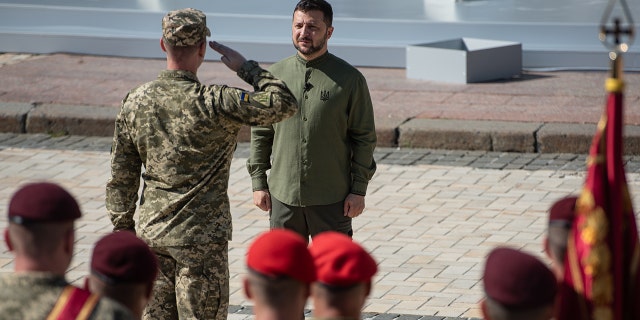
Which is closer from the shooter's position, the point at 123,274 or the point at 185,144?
the point at 123,274

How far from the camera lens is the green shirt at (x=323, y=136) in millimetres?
6215

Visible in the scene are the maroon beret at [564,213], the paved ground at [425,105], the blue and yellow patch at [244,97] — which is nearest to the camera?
the maroon beret at [564,213]

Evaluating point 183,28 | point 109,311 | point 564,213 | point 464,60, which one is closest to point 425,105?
point 464,60

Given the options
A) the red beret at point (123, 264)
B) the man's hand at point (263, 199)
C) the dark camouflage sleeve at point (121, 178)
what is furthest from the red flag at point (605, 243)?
the man's hand at point (263, 199)

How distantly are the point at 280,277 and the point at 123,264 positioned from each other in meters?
0.50

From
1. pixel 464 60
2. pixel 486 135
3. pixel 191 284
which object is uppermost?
pixel 191 284

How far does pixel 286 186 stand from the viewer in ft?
20.6

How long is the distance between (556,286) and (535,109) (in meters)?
8.10

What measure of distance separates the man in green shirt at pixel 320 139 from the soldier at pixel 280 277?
2490 millimetres

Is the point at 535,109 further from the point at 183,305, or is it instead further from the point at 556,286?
the point at 556,286

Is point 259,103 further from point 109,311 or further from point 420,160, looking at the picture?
point 420,160

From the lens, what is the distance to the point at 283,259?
3.69 metres

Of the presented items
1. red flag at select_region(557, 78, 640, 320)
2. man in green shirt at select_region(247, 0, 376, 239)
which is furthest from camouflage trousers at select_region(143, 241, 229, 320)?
red flag at select_region(557, 78, 640, 320)

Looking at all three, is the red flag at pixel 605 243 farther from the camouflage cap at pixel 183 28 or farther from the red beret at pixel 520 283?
the camouflage cap at pixel 183 28
